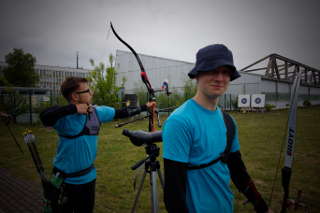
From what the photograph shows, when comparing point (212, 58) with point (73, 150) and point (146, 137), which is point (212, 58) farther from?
point (73, 150)

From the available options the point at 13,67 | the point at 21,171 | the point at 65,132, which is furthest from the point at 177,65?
the point at 13,67

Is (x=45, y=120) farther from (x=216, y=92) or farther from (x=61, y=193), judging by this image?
(x=216, y=92)

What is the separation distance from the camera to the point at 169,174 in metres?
1.18

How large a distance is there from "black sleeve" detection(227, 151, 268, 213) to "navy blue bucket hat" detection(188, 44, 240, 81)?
756 millimetres

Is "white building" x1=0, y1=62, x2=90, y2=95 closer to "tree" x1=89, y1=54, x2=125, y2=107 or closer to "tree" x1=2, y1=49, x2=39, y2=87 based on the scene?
"tree" x1=2, y1=49, x2=39, y2=87

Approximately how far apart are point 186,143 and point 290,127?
0.75 m

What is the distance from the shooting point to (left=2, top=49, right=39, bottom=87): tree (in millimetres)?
39750

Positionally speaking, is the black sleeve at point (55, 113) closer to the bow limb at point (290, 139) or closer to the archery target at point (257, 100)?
the bow limb at point (290, 139)

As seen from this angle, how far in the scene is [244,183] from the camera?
1.60 m

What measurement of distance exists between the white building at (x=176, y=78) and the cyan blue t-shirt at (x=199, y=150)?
78.8 ft

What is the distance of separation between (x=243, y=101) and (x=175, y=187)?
26.3 metres

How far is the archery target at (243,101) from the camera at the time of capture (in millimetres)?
24956

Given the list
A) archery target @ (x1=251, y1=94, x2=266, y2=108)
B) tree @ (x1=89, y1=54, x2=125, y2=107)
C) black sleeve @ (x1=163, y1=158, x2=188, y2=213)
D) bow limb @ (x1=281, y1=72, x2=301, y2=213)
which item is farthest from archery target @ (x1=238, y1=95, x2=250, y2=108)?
black sleeve @ (x1=163, y1=158, x2=188, y2=213)

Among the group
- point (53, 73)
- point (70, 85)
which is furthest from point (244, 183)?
point (53, 73)
